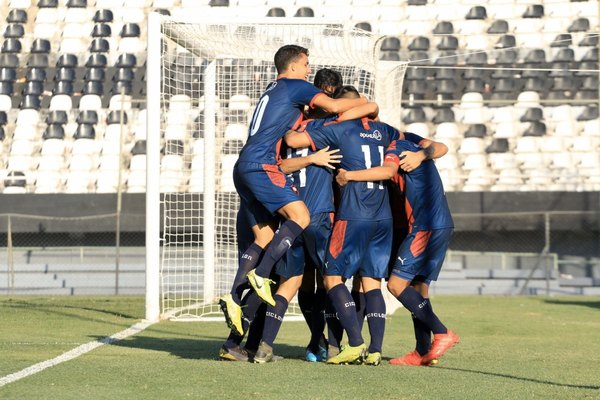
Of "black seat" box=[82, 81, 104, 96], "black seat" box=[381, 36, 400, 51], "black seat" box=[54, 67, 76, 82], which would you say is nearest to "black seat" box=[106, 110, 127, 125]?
"black seat" box=[82, 81, 104, 96]

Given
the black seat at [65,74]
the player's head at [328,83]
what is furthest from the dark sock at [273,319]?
the black seat at [65,74]

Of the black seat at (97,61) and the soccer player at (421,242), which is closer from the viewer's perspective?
the soccer player at (421,242)

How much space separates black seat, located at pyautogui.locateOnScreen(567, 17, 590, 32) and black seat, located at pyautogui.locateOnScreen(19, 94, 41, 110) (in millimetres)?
10734

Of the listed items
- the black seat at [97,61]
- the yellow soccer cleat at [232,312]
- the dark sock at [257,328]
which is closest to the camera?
the yellow soccer cleat at [232,312]

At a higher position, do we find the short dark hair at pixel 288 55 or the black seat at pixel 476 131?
the black seat at pixel 476 131

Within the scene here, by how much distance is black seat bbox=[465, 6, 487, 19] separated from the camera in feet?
75.0

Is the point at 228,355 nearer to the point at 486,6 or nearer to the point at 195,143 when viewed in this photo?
the point at 195,143

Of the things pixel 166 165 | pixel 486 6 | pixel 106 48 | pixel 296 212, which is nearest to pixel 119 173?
pixel 166 165

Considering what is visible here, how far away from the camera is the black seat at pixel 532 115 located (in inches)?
819

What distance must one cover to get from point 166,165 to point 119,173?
1027 millimetres

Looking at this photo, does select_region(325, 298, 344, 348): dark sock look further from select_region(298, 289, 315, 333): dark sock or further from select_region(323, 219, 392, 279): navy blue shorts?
select_region(323, 219, 392, 279): navy blue shorts

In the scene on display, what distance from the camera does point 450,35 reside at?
71.7 feet

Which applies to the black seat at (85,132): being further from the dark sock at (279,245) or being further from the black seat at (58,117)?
the dark sock at (279,245)

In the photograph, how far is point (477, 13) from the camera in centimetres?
2295
